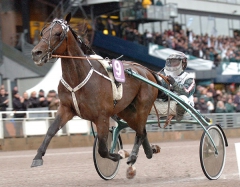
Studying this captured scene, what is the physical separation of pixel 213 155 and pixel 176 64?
4.82 feet

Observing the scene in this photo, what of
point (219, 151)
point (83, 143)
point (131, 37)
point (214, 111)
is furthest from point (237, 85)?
point (219, 151)

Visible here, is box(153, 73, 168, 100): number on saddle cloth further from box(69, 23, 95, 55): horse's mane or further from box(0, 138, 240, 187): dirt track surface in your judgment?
box(69, 23, 95, 55): horse's mane

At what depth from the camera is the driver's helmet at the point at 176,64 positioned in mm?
10062

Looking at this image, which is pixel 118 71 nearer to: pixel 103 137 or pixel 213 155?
pixel 103 137

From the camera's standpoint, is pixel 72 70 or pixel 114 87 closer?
pixel 72 70

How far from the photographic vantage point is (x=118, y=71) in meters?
8.77

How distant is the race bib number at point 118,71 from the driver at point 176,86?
1222 mm

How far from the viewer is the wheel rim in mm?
9445

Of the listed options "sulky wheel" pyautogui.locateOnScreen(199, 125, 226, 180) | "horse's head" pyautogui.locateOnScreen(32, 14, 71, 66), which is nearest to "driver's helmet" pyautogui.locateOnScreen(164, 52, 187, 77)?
"sulky wheel" pyautogui.locateOnScreen(199, 125, 226, 180)

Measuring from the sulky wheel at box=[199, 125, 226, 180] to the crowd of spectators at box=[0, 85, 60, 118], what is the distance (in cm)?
924

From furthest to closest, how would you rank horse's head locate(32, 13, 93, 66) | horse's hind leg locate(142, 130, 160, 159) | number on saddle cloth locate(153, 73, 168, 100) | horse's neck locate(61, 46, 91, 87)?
1. number on saddle cloth locate(153, 73, 168, 100)
2. horse's hind leg locate(142, 130, 160, 159)
3. horse's neck locate(61, 46, 91, 87)
4. horse's head locate(32, 13, 93, 66)

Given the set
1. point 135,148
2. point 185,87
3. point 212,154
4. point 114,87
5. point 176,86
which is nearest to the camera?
point 114,87

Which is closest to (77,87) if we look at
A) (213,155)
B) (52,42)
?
(52,42)

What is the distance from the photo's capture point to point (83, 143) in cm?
1988
